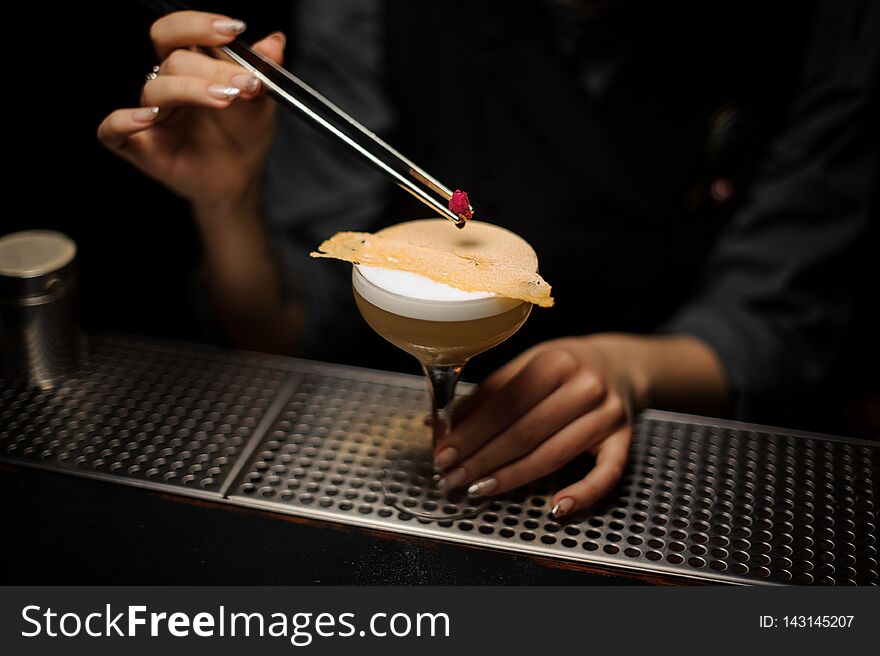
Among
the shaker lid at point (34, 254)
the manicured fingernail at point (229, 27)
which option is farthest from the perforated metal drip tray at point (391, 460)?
the manicured fingernail at point (229, 27)

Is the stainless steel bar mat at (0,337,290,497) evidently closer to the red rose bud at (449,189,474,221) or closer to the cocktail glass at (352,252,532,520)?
the cocktail glass at (352,252,532,520)

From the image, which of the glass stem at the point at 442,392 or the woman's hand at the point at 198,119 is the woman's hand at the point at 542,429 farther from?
the woman's hand at the point at 198,119

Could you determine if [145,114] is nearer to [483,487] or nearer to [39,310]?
[39,310]

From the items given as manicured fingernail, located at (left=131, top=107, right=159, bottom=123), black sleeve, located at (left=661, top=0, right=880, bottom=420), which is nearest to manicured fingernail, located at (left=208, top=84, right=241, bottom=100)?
manicured fingernail, located at (left=131, top=107, right=159, bottom=123)

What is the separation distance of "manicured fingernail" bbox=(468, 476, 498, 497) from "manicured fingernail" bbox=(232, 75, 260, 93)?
69 cm

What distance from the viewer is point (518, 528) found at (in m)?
1.31

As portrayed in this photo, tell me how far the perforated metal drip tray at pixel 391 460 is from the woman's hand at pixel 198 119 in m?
0.35

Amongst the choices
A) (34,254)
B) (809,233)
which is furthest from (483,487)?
(809,233)

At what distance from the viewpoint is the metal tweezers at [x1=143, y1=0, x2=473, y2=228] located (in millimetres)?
1254

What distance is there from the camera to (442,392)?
4.45ft

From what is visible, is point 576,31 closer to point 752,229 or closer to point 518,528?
point 752,229

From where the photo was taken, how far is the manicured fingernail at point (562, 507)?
1.31 m

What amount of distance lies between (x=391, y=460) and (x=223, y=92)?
64 cm

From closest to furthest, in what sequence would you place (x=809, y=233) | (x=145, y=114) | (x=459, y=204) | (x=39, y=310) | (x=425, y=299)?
(x=425, y=299) < (x=459, y=204) < (x=145, y=114) < (x=39, y=310) < (x=809, y=233)
